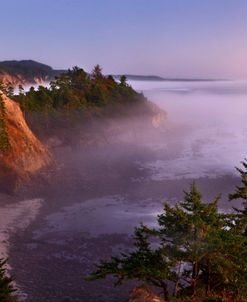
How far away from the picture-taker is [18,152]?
209 feet

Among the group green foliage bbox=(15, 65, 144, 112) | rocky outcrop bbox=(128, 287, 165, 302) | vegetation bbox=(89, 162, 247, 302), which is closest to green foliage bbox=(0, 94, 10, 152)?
green foliage bbox=(15, 65, 144, 112)

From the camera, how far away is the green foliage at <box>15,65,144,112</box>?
89488 mm

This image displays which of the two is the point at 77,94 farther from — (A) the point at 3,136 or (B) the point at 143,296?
(B) the point at 143,296

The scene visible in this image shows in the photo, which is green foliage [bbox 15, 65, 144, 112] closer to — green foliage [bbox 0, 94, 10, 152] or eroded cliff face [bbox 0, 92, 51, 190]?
eroded cliff face [bbox 0, 92, 51, 190]

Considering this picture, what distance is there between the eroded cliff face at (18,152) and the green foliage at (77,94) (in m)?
16.9

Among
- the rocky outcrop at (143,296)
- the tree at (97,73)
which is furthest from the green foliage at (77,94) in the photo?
the rocky outcrop at (143,296)

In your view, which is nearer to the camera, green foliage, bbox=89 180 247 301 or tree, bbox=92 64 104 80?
green foliage, bbox=89 180 247 301

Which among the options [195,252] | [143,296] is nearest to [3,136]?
[143,296]

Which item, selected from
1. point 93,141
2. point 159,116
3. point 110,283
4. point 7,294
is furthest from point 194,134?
point 7,294

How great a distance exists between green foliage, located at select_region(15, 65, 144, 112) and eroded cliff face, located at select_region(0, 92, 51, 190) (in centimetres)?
1690

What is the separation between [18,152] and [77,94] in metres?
41.9

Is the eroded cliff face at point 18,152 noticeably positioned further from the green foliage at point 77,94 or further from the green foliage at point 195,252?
the green foliage at point 195,252

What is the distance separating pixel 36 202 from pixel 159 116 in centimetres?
6914

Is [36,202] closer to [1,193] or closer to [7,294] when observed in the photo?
[1,193]
